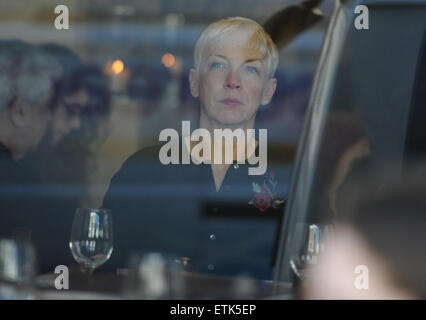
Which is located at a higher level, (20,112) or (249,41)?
(249,41)

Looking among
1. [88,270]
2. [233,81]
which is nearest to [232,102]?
[233,81]

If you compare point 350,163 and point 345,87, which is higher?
A: point 345,87

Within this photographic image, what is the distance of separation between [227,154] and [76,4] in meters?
1.01

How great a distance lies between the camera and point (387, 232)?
175cm

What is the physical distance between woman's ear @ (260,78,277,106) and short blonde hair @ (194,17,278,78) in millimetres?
35

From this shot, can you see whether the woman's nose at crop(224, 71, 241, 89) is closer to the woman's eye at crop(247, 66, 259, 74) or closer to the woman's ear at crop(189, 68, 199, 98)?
the woman's eye at crop(247, 66, 259, 74)

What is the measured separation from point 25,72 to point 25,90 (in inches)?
4.5

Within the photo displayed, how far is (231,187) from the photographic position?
233cm

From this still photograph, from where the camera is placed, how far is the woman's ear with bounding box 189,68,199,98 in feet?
8.01

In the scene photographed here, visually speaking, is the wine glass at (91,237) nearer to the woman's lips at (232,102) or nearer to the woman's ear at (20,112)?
the woman's lips at (232,102)

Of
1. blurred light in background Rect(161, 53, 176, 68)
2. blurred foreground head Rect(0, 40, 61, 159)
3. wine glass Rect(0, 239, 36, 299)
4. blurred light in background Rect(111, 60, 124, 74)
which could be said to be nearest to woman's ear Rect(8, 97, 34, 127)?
blurred foreground head Rect(0, 40, 61, 159)

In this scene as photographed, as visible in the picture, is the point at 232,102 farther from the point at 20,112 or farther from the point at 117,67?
the point at 20,112
